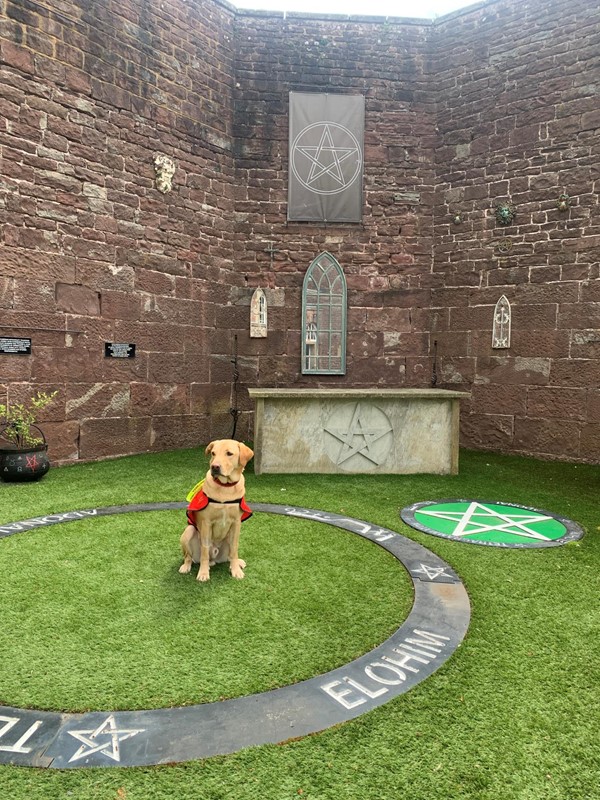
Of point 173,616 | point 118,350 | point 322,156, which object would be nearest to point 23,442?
point 118,350

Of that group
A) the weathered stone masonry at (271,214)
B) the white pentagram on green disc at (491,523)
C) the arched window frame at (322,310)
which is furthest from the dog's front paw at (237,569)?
the arched window frame at (322,310)

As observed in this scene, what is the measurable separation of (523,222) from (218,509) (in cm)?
747

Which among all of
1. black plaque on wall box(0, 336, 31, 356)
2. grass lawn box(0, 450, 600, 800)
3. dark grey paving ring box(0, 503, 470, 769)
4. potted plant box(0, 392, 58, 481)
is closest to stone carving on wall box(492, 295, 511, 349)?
grass lawn box(0, 450, 600, 800)

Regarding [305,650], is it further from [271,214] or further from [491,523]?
[271,214]

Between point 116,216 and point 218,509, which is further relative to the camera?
point 116,216

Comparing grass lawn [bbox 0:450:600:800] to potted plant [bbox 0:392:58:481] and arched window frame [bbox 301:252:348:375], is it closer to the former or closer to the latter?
potted plant [bbox 0:392:58:481]

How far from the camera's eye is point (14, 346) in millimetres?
6805

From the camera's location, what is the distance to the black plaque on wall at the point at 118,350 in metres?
7.79

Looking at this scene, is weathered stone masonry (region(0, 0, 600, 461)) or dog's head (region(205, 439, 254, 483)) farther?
weathered stone masonry (region(0, 0, 600, 461))

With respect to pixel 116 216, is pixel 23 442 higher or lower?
lower

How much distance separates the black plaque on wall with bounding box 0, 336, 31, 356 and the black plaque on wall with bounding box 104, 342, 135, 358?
3.58 feet

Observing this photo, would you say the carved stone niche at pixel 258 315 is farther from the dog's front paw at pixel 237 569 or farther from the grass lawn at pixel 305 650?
the dog's front paw at pixel 237 569

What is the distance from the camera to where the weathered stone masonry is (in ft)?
23.4

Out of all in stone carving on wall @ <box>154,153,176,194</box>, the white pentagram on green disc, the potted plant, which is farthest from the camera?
stone carving on wall @ <box>154,153,176,194</box>
